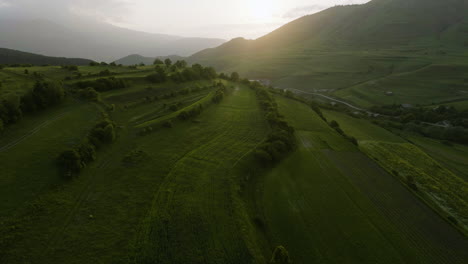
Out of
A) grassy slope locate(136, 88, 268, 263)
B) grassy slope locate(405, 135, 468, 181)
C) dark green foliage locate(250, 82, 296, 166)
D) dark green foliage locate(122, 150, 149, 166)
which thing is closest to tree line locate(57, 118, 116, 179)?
dark green foliage locate(122, 150, 149, 166)

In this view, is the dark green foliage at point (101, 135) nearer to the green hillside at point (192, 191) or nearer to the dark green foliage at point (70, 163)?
the green hillside at point (192, 191)

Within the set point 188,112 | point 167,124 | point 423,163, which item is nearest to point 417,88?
point 423,163

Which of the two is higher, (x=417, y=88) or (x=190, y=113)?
(x=190, y=113)

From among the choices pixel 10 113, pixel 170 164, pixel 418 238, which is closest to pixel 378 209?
pixel 418 238

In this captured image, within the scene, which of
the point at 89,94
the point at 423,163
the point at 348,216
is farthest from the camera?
the point at 423,163

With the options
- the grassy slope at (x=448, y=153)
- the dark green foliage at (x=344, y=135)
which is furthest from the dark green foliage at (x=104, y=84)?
the grassy slope at (x=448, y=153)

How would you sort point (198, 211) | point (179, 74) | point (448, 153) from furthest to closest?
point (179, 74) → point (448, 153) → point (198, 211)

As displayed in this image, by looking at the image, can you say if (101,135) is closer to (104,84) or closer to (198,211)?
(198,211)
